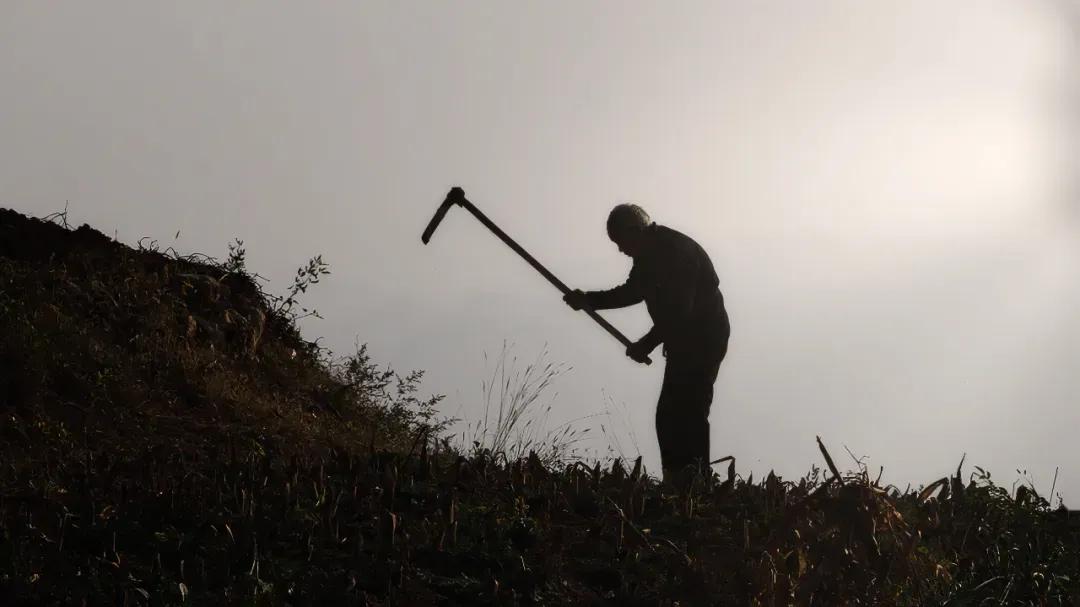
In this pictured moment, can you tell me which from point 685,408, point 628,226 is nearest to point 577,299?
point 628,226

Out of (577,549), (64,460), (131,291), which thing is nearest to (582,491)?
(577,549)

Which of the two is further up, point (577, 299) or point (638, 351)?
point (577, 299)

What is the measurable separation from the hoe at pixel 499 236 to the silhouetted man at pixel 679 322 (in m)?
0.54

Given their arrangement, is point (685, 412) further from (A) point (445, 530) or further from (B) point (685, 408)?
(A) point (445, 530)

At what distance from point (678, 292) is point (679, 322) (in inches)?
8.1

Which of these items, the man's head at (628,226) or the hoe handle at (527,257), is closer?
the man's head at (628,226)

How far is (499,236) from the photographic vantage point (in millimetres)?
9109

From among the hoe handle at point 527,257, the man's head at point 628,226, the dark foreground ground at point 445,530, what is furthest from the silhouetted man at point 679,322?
the dark foreground ground at point 445,530

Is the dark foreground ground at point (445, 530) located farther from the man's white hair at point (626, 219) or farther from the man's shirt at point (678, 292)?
the man's white hair at point (626, 219)

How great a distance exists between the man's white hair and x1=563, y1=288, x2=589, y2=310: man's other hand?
A: 67 cm

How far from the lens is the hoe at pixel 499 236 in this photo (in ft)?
28.8

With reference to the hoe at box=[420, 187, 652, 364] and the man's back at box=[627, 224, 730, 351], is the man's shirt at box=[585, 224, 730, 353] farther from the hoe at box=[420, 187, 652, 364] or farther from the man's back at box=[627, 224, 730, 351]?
the hoe at box=[420, 187, 652, 364]

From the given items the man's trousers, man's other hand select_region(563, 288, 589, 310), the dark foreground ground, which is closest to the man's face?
man's other hand select_region(563, 288, 589, 310)

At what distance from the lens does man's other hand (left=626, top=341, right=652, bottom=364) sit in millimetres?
8312
